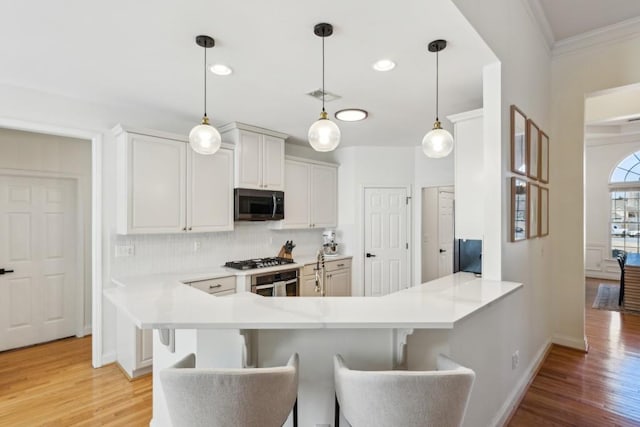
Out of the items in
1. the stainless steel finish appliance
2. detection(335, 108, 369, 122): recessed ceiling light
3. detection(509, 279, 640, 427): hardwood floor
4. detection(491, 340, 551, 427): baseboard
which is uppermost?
detection(335, 108, 369, 122): recessed ceiling light

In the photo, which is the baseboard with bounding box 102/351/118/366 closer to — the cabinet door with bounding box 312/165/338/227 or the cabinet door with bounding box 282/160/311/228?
the cabinet door with bounding box 282/160/311/228

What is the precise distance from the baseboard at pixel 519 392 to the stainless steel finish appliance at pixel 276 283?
235 cm

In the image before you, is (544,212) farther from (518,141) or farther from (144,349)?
(144,349)

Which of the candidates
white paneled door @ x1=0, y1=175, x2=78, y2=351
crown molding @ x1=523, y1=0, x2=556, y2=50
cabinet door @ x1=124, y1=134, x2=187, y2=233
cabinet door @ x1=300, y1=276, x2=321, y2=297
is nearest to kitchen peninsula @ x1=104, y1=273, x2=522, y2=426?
cabinet door @ x1=124, y1=134, x2=187, y2=233

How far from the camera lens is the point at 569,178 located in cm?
354

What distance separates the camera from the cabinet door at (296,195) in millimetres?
4574

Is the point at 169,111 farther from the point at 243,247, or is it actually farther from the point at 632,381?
the point at 632,381

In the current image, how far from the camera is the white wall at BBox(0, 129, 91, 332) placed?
361 cm

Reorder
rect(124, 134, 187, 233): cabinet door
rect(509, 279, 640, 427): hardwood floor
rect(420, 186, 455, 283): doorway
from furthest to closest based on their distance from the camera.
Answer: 1. rect(420, 186, 455, 283): doorway
2. rect(124, 134, 187, 233): cabinet door
3. rect(509, 279, 640, 427): hardwood floor

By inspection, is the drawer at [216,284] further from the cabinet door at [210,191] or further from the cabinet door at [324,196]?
the cabinet door at [324,196]

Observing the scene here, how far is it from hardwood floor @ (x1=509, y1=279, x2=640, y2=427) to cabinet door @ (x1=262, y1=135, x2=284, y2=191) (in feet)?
10.7

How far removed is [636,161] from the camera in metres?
6.86

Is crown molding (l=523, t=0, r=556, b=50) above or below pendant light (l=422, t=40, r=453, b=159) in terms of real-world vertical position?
above

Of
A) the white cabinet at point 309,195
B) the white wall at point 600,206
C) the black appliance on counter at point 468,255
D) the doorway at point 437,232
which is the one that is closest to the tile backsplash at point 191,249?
the white cabinet at point 309,195
